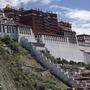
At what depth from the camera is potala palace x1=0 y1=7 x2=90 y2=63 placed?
7439 cm

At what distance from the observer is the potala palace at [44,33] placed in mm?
74394

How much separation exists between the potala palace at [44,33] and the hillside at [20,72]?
4242mm

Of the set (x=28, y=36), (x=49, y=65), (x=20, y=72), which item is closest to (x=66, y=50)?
(x=28, y=36)

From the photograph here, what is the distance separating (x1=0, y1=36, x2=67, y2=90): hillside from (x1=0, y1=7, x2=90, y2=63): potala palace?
13.9ft

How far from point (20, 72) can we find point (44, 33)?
2840cm

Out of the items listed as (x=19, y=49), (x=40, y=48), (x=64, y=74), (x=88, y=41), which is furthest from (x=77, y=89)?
(x=88, y=41)

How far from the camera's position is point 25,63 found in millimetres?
64062

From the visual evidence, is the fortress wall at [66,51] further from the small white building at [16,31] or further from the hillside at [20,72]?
the hillside at [20,72]

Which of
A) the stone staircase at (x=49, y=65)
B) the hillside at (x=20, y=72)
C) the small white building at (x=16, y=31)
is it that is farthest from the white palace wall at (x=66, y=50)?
the hillside at (x=20, y=72)

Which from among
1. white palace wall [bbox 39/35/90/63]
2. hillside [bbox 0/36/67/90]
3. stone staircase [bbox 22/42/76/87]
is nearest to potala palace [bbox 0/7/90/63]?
white palace wall [bbox 39/35/90/63]

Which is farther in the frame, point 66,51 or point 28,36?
point 66,51

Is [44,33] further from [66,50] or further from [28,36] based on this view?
[28,36]

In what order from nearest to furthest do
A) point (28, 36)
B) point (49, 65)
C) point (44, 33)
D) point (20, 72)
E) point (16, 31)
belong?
point (20, 72) < point (49, 65) < point (16, 31) < point (28, 36) < point (44, 33)

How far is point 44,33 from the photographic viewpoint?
84.3 meters
